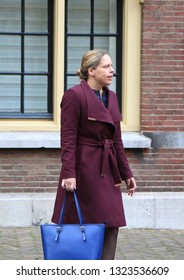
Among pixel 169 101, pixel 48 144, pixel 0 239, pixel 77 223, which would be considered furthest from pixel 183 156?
pixel 77 223

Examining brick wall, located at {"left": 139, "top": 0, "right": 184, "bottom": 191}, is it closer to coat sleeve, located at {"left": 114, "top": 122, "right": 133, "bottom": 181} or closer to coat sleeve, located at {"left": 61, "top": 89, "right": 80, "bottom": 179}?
coat sleeve, located at {"left": 114, "top": 122, "right": 133, "bottom": 181}

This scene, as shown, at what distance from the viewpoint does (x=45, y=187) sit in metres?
11.7

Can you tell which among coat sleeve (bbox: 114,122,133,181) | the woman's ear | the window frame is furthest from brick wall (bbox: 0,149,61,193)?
the woman's ear

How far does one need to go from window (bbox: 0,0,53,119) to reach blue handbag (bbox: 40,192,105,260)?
5.11m

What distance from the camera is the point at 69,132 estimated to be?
Result: 730 cm

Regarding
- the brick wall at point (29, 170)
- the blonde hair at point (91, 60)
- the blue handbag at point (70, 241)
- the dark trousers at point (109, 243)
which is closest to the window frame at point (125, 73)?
the brick wall at point (29, 170)

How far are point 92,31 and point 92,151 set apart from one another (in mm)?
4835

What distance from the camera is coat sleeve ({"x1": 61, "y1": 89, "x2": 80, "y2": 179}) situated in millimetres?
7273

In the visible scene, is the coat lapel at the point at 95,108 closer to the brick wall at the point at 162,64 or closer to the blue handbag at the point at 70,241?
the blue handbag at the point at 70,241

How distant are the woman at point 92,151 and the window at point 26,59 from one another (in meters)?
4.52

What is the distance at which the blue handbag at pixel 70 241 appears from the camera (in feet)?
22.7

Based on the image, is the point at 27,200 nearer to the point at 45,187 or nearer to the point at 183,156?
the point at 45,187

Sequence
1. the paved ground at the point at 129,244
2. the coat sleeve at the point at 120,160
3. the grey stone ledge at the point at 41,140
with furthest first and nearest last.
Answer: the grey stone ledge at the point at 41,140 → the paved ground at the point at 129,244 → the coat sleeve at the point at 120,160

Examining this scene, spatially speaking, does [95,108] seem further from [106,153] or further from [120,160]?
[120,160]
